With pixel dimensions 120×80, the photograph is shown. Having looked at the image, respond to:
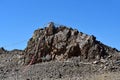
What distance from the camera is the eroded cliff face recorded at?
115ft

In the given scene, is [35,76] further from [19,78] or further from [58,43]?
[58,43]

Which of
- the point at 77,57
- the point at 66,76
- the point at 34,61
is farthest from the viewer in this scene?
the point at 34,61

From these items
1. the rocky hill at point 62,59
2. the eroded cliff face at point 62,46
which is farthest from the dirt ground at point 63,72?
the eroded cliff face at point 62,46

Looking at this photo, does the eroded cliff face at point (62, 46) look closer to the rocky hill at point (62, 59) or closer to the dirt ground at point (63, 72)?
the rocky hill at point (62, 59)

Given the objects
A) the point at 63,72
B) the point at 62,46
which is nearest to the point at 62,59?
the point at 62,46

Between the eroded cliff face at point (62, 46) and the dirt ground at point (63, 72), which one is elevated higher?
the eroded cliff face at point (62, 46)

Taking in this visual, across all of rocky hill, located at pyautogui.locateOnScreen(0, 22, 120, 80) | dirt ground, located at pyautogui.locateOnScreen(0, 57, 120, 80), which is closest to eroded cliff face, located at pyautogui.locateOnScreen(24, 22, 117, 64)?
rocky hill, located at pyautogui.locateOnScreen(0, 22, 120, 80)

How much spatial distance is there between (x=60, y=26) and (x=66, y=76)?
7574 millimetres

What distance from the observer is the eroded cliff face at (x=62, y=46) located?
35.0m

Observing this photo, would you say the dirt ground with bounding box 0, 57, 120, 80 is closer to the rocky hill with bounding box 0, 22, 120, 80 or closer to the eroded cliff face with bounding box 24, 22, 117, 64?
the rocky hill with bounding box 0, 22, 120, 80

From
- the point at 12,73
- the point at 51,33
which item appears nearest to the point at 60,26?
the point at 51,33

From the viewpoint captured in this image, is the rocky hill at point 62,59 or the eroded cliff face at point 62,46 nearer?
the rocky hill at point 62,59

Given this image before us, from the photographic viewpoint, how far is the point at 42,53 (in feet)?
124

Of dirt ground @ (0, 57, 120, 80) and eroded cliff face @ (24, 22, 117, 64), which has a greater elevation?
eroded cliff face @ (24, 22, 117, 64)
